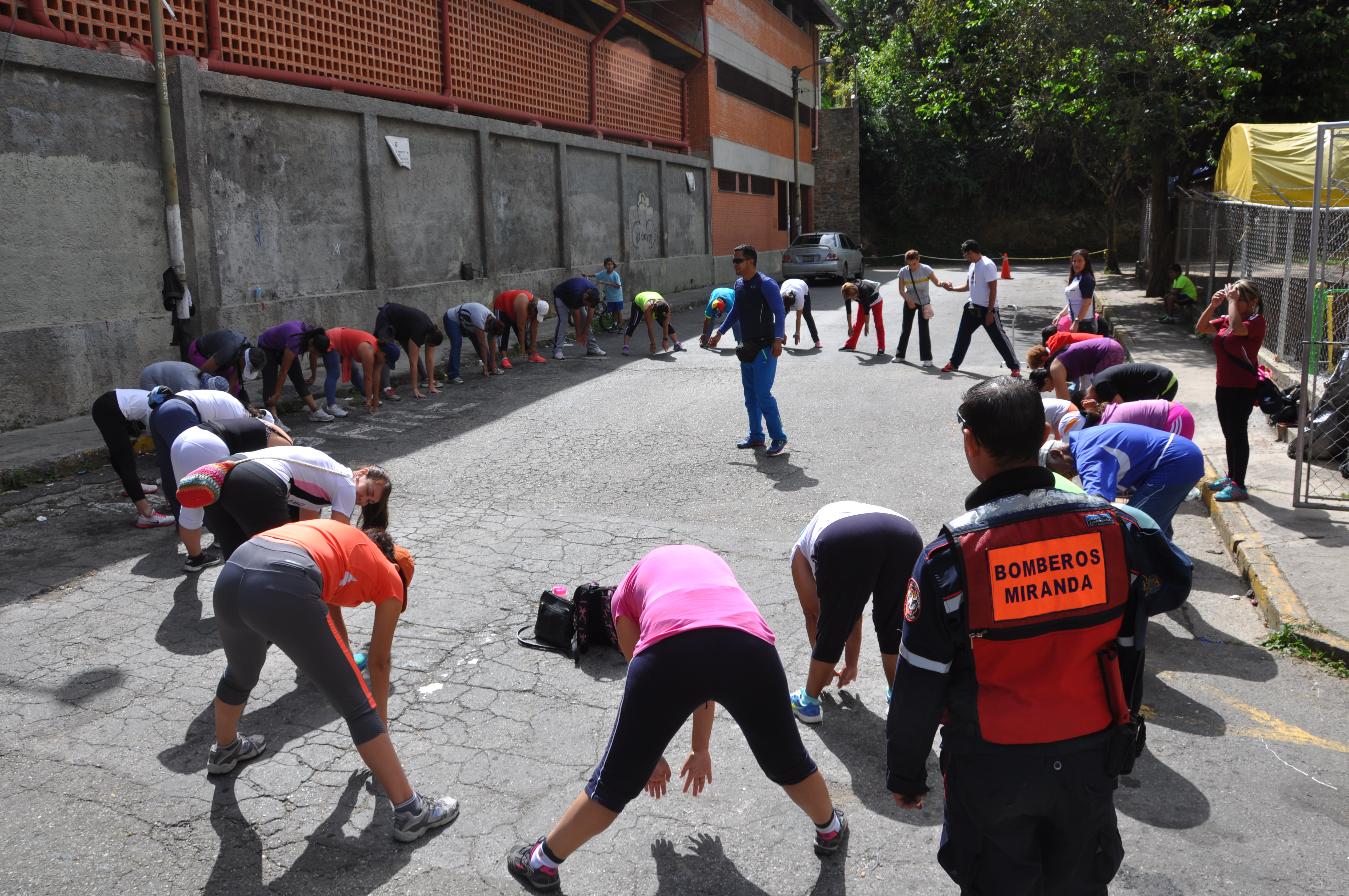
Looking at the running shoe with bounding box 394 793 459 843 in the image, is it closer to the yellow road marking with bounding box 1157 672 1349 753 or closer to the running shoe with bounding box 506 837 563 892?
the running shoe with bounding box 506 837 563 892

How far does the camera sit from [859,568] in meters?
3.68

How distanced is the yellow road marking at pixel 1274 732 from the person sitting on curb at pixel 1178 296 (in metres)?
14.1

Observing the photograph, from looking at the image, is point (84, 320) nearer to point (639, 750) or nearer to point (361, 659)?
point (361, 659)

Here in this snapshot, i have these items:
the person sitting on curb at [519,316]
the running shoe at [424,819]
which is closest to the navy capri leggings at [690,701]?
the running shoe at [424,819]

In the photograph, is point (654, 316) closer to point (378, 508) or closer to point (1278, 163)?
point (1278, 163)

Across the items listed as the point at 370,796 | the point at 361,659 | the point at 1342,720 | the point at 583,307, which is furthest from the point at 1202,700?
the point at 583,307

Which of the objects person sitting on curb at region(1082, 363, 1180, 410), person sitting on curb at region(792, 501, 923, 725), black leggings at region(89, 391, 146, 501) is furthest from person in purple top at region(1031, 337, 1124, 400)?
black leggings at region(89, 391, 146, 501)

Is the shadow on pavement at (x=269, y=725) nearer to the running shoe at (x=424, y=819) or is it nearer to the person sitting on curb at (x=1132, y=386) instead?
the running shoe at (x=424, y=819)

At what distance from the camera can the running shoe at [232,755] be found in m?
3.76

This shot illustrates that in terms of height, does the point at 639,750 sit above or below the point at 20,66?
below

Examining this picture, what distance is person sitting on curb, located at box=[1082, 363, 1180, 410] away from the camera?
20.8 ft

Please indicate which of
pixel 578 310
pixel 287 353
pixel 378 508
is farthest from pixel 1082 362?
pixel 578 310

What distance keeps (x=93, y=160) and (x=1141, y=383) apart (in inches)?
396

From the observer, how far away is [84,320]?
968cm
